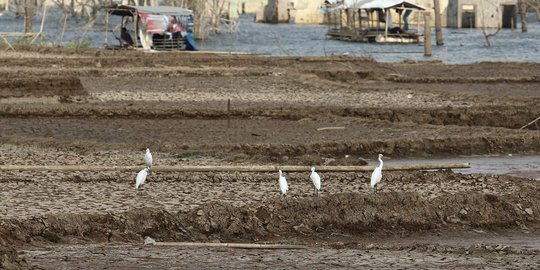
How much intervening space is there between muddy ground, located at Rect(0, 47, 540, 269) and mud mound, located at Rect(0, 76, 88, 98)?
1.5 inches

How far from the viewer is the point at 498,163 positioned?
1898 cm

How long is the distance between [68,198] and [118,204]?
64 cm

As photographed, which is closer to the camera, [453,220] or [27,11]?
[453,220]

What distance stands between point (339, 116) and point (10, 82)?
8719 millimetres

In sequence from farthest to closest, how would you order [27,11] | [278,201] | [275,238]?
1. [27,11]
2. [278,201]
3. [275,238]

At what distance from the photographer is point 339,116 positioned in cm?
2338

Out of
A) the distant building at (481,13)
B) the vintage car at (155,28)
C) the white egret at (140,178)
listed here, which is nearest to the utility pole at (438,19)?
the vintage car at (155,28)

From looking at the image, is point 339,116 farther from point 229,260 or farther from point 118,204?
point 229,260

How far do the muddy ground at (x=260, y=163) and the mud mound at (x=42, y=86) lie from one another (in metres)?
0.04

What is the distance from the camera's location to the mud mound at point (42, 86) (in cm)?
2759

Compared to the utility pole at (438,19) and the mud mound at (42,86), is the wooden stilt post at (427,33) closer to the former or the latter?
the utility pole at (438,19)

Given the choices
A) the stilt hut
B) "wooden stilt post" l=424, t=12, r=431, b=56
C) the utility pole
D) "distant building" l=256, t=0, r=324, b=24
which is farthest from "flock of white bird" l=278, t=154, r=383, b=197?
"distant building" l=256, t=0, r=324, b=24

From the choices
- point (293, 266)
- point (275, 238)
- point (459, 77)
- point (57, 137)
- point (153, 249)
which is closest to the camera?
point (293, 266)

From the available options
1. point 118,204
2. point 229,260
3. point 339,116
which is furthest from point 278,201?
point 339,116
